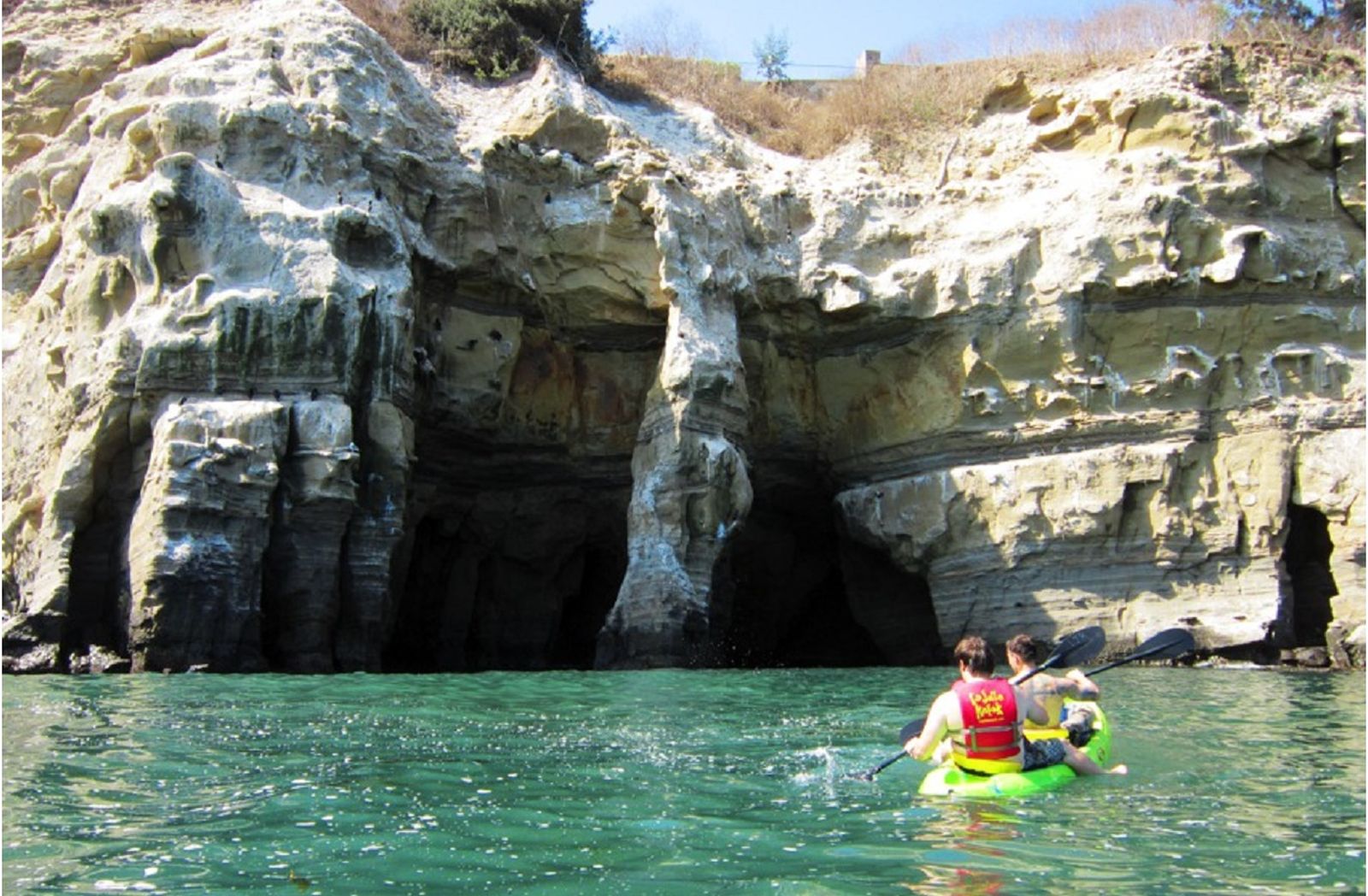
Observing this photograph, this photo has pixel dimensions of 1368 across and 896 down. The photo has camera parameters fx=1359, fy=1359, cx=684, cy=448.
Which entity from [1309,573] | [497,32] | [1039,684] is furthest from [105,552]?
[1309,573]

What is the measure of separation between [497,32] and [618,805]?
757 inches

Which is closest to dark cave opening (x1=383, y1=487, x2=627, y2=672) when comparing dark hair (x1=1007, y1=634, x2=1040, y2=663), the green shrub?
the green shrub

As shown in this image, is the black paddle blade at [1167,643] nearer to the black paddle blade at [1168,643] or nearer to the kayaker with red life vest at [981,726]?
the black paddle blade at [1168,643]

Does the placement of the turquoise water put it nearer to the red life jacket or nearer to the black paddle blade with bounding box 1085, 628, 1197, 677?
the red life jacket

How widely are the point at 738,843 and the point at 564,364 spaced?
16261 mm

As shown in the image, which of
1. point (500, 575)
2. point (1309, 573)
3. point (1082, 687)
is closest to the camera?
point (1082, 687)

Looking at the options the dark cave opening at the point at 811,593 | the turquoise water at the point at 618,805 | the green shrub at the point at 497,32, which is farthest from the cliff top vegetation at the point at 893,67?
the turquoise water at the point at 618,805

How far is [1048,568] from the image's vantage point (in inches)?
789

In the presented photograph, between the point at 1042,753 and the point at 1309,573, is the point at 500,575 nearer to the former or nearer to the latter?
the point at 1309,573

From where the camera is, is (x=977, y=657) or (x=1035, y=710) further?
(x=1035, y=710)

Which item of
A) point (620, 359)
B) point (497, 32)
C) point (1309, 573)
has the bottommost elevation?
point (1309, 573)

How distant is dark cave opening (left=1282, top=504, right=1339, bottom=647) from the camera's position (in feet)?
64.2

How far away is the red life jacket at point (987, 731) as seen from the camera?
7664 millimetres

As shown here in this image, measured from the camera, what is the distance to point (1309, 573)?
19.9 m
